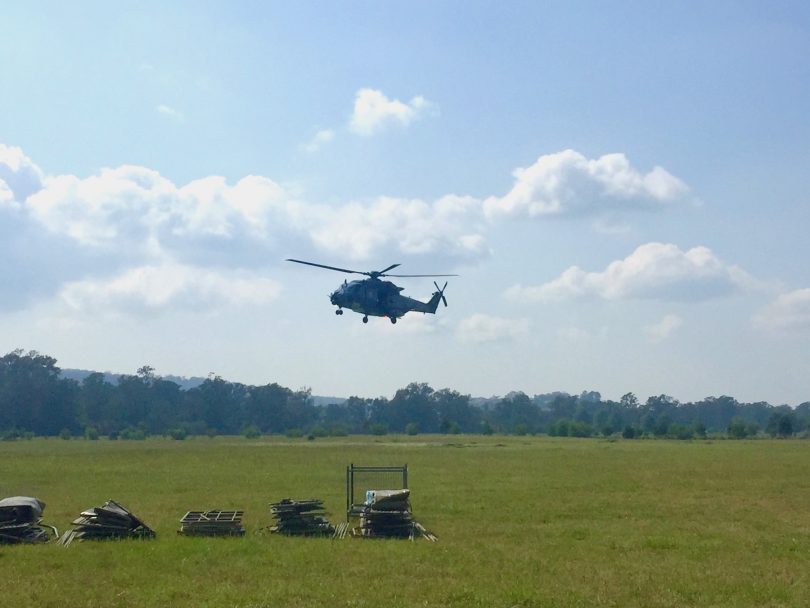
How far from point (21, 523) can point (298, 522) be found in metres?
7.32

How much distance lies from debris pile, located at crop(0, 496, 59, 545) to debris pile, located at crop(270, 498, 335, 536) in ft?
19.7

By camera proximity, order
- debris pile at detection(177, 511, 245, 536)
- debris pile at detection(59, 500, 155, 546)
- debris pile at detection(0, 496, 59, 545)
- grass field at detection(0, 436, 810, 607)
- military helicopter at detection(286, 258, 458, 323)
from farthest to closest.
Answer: military helicopter at detection(286, 258, 458, 323), debris pile at detection(177, 511, 245, 536), debris pile at detection(59, 500, 155, 546), debris pile at detection(0, 496, 59, 545), grass field at detection(0, 436, 810, 607)

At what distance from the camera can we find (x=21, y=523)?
78.0 feet

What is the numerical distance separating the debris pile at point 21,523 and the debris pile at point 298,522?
5.99 m

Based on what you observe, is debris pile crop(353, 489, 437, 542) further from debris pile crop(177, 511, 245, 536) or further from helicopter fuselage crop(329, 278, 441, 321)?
helicopter fuselage crop(329, 278, 441, 321)

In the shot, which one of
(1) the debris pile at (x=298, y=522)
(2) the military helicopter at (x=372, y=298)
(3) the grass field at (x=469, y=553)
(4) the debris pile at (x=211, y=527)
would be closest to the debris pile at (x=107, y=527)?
(3) the grass field at (x=469, y=553)

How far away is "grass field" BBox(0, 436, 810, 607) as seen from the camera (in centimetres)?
1745

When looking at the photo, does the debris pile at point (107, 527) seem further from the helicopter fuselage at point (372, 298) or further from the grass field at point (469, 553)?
the helicopter fuselage at point (372, 298)

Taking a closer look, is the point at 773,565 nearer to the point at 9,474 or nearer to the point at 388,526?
the point at 388,526

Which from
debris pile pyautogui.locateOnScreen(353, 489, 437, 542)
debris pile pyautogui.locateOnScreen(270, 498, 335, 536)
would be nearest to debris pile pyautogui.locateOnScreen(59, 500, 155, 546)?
debris pile pyautogui.locateOnScreen(270, 498, 335, 536)

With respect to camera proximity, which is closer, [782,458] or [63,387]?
[782,458]

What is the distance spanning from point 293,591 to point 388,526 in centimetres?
772

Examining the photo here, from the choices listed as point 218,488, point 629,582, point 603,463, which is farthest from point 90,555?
point 603,463

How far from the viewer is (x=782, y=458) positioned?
66125 millimetres
